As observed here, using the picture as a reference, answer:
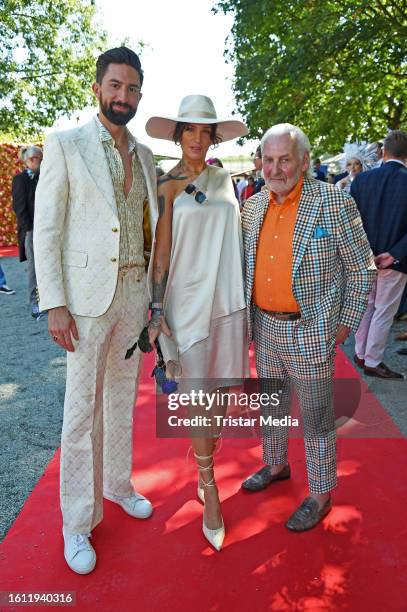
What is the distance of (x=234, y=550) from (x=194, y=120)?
79.7 inches

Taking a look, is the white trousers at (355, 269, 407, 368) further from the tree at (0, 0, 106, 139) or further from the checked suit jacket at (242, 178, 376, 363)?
the tree at (0, 0, 106, 139)

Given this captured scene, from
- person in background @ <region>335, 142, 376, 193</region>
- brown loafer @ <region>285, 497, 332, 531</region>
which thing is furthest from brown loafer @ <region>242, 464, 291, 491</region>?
person in background @ <region>335, 142, 376, 193</region>

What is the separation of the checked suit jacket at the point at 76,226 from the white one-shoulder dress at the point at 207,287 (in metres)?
0.31

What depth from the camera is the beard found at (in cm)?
230

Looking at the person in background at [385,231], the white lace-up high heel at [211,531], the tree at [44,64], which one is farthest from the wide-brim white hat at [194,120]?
the tree at [44,64]

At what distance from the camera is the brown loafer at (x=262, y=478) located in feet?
9.86

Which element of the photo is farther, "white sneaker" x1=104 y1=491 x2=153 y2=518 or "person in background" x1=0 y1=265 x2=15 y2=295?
"person in background" x1=0 y1=265 x2=15 y2=295

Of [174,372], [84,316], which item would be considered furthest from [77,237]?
[174,372]

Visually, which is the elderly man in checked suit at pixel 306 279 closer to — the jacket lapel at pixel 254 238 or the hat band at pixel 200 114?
the jacket lapel at pixel 254 238

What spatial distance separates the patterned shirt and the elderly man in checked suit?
1.77ft

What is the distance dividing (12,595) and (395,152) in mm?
→ 4278

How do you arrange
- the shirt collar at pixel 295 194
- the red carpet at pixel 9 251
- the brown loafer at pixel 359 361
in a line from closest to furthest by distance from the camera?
the shirt collar at pixel 295 194 < the brown loafer at pixel 359 361 < the red carpet at pixel 9 251

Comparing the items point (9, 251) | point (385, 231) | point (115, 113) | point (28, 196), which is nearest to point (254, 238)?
point (115, 113)

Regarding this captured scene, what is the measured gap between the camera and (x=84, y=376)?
2.36 metres
